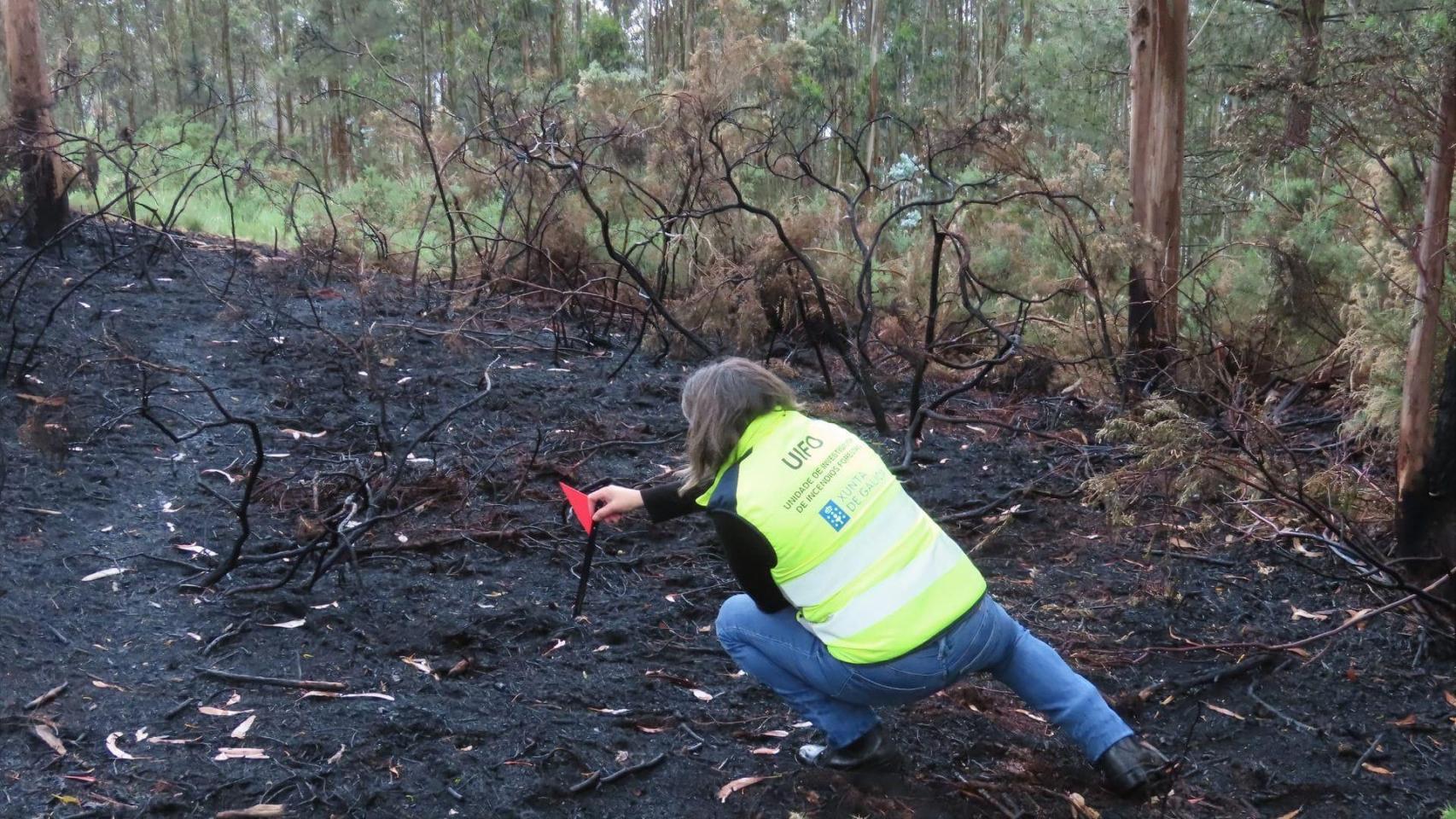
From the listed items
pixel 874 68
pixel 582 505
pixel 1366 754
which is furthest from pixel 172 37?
pixel 1366 754

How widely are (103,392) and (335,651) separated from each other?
3.04 m

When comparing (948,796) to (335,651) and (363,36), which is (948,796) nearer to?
(335,651)

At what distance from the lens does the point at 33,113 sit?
836cm

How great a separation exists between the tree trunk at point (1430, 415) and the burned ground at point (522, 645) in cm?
36

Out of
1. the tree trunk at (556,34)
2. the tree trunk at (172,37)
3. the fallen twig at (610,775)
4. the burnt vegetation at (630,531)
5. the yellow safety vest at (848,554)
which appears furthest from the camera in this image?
the tree trunk at (172,37)

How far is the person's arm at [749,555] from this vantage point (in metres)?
2.76

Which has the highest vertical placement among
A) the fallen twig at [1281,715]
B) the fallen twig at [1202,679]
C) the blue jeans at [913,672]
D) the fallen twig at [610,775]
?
the blue jeans at [913,672]

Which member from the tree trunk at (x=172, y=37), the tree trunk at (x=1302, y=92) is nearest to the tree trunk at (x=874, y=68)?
→ the tree trunk at (x=172, y=37)

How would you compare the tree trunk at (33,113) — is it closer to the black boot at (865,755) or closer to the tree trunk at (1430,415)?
the black boot at (865,755)

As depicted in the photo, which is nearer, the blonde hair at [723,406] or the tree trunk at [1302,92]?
Answer: the blonde hair at [723,406]

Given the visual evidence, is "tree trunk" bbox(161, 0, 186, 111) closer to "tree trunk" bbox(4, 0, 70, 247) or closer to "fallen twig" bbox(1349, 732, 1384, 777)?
"tree trunk" bbox(4, 0, 70, 247)

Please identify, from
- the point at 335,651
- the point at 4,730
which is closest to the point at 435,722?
the point at 335,651

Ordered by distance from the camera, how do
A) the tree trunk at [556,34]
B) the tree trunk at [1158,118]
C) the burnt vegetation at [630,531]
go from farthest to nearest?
the tree trunk at [556,34]
the tree trunk at [1158,118]
the burnt vegetation at [630,531]

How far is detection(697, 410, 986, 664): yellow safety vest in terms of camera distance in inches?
107
